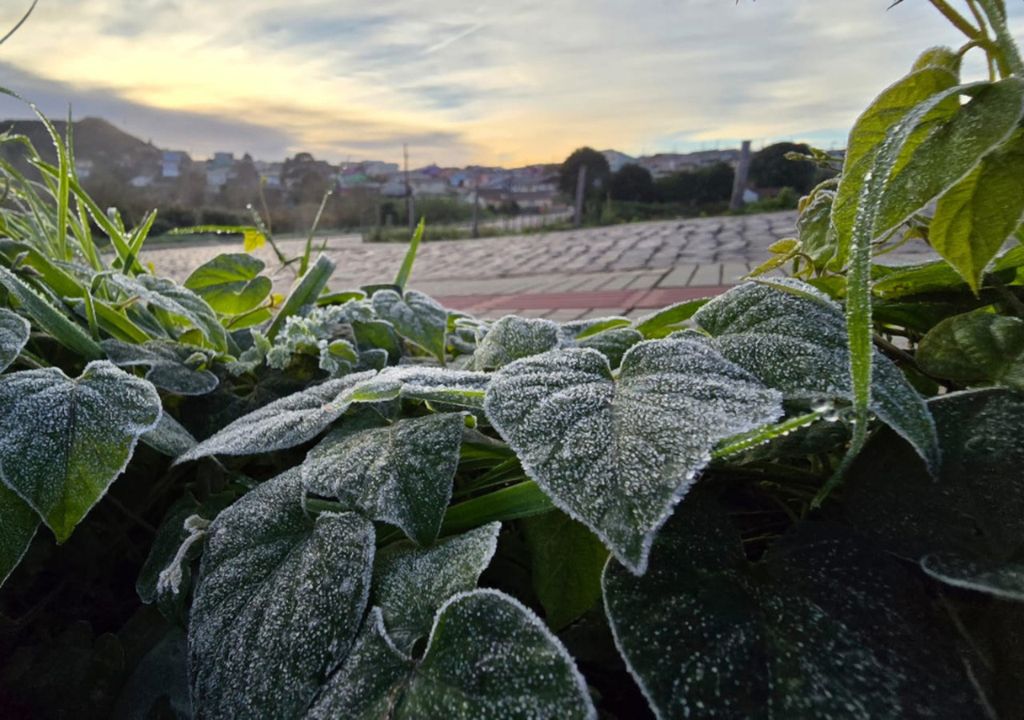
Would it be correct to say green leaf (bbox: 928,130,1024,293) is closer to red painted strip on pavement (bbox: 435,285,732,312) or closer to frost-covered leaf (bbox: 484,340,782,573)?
frost-covered leaf (bbox: 484,340,782,573)

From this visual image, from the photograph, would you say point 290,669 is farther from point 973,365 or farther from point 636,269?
point 636,269

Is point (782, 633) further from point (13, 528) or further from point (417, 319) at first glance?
point (417, 319)

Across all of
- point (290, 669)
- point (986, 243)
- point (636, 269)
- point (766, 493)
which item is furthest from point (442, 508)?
point (636, 269)

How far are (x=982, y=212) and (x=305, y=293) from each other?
79cm

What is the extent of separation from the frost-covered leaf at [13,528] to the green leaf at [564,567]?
1.12ft

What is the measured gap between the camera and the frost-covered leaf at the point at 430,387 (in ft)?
1.36

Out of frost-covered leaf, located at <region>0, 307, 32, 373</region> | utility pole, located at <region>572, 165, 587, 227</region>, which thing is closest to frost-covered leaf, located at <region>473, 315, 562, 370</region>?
frost-covered leaf, located at <region>0, 307, 32, 373</region>

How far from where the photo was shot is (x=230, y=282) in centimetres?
109

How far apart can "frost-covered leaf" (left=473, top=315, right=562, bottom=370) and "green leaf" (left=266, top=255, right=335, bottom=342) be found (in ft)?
1.42

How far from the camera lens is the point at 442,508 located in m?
0.40

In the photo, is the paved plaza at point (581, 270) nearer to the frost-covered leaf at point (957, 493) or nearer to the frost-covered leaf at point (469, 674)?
the frost-covered leaf at point (957, 493)

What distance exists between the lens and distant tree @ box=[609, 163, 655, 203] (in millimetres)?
16953

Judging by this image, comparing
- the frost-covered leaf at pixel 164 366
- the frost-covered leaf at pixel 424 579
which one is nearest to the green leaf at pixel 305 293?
the frost-covered leaf at pixel 164 366

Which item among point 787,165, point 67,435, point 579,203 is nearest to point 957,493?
point 67,435
